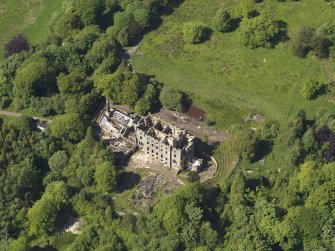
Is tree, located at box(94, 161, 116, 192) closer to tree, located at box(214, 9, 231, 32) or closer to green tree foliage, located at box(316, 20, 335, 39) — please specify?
tree, located at box(214, 9, 231, 32)

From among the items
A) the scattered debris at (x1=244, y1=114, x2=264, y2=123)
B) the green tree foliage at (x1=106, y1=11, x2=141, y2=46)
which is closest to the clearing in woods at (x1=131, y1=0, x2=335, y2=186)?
the scattered debris at (x1=244, y1=114, x2=264, y2=123)

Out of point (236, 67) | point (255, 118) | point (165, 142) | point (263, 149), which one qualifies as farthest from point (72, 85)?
point (263, 149)

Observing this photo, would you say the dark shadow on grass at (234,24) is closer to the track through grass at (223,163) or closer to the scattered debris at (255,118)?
the scattered debris at (255,118)

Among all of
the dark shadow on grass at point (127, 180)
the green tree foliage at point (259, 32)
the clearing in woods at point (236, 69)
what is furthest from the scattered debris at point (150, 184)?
the green tree foliage at point (259, 32)

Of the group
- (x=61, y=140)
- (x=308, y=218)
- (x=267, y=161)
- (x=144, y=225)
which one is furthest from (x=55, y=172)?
(x=308, y=218)

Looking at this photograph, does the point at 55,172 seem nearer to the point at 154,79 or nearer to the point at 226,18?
the point at 154,79

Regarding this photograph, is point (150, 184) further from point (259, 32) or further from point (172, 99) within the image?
point (259, 32)

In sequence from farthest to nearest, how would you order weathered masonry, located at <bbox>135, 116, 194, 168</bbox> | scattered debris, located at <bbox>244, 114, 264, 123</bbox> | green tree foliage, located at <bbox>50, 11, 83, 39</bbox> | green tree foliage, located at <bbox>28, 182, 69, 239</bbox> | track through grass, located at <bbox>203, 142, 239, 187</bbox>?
green tree foliage, located at <bbox>50, 11, 83, 39</bbox>, scattered debris, located at <bbox>244, 114, 264, 123</bbox>, track through grass, located at <bbox>203, 142, 239, 187</bbox>, weathered masonry, located at <bbox>135, 116, 194, 168</bbox>, green tree foliage, located at <bbox>28, 182, 69, 239</bbox>
